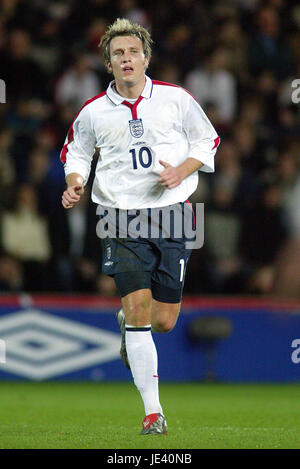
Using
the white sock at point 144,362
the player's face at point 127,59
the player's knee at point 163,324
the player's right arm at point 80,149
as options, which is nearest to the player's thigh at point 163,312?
the player's knee at point 163,324

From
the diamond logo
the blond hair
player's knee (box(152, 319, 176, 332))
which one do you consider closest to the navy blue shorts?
player's knee (box(152, 319, 176, 332))

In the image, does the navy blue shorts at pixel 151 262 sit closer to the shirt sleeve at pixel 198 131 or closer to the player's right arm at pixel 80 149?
the shirt sleeve at pixel 198 131

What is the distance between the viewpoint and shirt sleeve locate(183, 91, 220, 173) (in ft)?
20.5

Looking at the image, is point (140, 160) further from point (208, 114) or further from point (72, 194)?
point (208, 114)

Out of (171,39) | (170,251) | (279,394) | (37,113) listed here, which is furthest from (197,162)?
(171,39)

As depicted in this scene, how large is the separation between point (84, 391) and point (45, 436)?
3772 mm

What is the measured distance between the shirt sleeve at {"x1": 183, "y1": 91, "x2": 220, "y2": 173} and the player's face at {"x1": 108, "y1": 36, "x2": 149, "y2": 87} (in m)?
0.36

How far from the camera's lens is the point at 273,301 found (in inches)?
422

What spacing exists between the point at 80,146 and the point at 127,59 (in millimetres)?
654

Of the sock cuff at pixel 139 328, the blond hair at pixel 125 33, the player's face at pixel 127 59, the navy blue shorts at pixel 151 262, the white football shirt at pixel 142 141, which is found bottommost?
the sock cuff at pixel 139 328

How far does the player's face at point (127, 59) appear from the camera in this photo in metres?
6.09

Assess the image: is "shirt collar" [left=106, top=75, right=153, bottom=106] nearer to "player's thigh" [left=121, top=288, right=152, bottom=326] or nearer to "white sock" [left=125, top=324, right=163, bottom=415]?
"player's thigh" [left=121, top=288, right=152, bottom=326]

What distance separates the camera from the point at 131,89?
6.18 m

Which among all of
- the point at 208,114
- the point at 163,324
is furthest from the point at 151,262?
the point at 208,114
